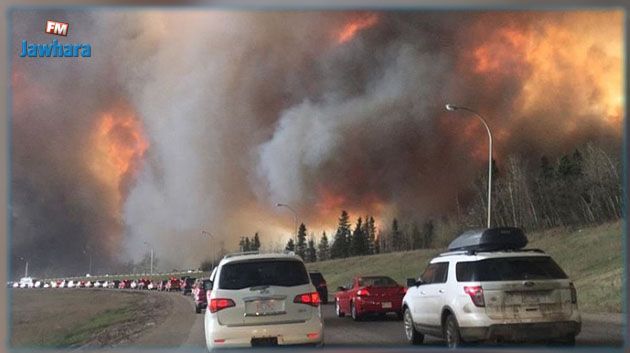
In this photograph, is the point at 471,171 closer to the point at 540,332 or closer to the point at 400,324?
the point at 400,324

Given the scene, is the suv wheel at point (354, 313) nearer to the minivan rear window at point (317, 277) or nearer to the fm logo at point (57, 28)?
the minivan rear window at point (317, 277)

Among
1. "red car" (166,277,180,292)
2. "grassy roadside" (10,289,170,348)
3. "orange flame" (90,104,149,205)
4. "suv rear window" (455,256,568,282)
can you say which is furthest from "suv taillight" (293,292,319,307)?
"red car" (166,277,180,292)

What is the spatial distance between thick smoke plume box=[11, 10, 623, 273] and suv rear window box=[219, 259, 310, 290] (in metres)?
5.75

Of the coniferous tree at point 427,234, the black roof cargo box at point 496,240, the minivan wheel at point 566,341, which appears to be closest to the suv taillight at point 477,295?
the black roof cargo box at point 496,240

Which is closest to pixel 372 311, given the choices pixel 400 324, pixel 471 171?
pixel 400 324

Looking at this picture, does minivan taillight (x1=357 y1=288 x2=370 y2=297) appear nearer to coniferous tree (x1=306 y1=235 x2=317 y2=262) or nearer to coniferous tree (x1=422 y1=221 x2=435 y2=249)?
coniferous tree (x1=306 y1=235 x2=317 y2=262)

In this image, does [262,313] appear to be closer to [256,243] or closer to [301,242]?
[256,243]

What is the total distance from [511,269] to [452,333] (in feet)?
4.51

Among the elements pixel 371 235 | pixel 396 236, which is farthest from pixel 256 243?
pixel 396 236

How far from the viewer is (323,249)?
19.6 meters

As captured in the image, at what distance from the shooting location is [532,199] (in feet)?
72.8

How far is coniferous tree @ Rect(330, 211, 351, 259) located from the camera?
19375mm

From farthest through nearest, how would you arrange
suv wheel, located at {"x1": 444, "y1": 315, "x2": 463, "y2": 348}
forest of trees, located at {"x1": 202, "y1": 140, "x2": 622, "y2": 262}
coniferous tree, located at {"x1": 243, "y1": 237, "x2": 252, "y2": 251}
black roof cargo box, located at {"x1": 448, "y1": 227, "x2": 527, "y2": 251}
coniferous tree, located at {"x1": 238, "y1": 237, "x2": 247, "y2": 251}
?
forest of trees, located at {"x1": 202, "y1": 140, "x2": 622, "y2": 262} < coniferous tree, located at {"x1": 243, "y1": 237, "x2": 252, "y2": 251} < coniferous tree, located at {"x1": 238, "y1": 237, "x2": 247, "y2": 251} < black roof cargo box, located at {"x1": 448, "y1": 227, "x2": 527, "y2": 251} < suv wheel, located at {"x1": 444, "y1": 315, "x2": 463, "y2": 348}

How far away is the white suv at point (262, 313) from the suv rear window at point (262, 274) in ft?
0.05
